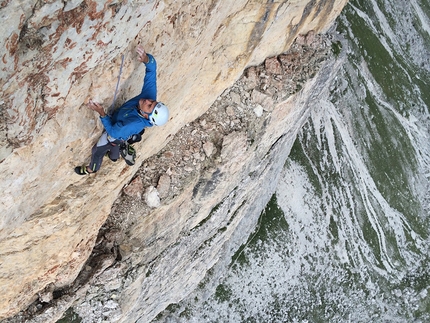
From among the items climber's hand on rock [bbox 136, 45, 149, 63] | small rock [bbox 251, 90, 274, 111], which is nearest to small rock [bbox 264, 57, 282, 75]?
small rock [bbox 251, 90, 274, 111]

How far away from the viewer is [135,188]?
15.6 m

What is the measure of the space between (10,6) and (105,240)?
12.3 metres

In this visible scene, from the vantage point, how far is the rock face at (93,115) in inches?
266

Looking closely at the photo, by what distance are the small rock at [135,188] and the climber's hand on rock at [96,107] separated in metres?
6.46

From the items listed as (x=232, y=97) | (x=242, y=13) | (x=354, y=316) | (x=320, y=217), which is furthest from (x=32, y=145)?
(x=354, y=316)

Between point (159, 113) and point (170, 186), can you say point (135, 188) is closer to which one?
point (170, 186)

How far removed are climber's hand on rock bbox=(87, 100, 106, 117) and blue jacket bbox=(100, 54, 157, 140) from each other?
0.20 metres

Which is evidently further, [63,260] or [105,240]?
[105,240]

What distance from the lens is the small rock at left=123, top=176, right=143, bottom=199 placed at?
50.9ft

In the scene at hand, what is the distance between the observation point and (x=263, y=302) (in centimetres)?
3262

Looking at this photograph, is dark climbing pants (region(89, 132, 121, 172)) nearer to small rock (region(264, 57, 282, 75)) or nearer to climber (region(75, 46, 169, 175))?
climber (region(75, 46, 169, 175))

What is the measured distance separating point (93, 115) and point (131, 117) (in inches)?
45.6

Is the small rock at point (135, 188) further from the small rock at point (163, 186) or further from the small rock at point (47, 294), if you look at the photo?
the small rock at point (47, 294)

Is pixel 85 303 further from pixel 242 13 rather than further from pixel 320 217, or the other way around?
pixel 320 217
